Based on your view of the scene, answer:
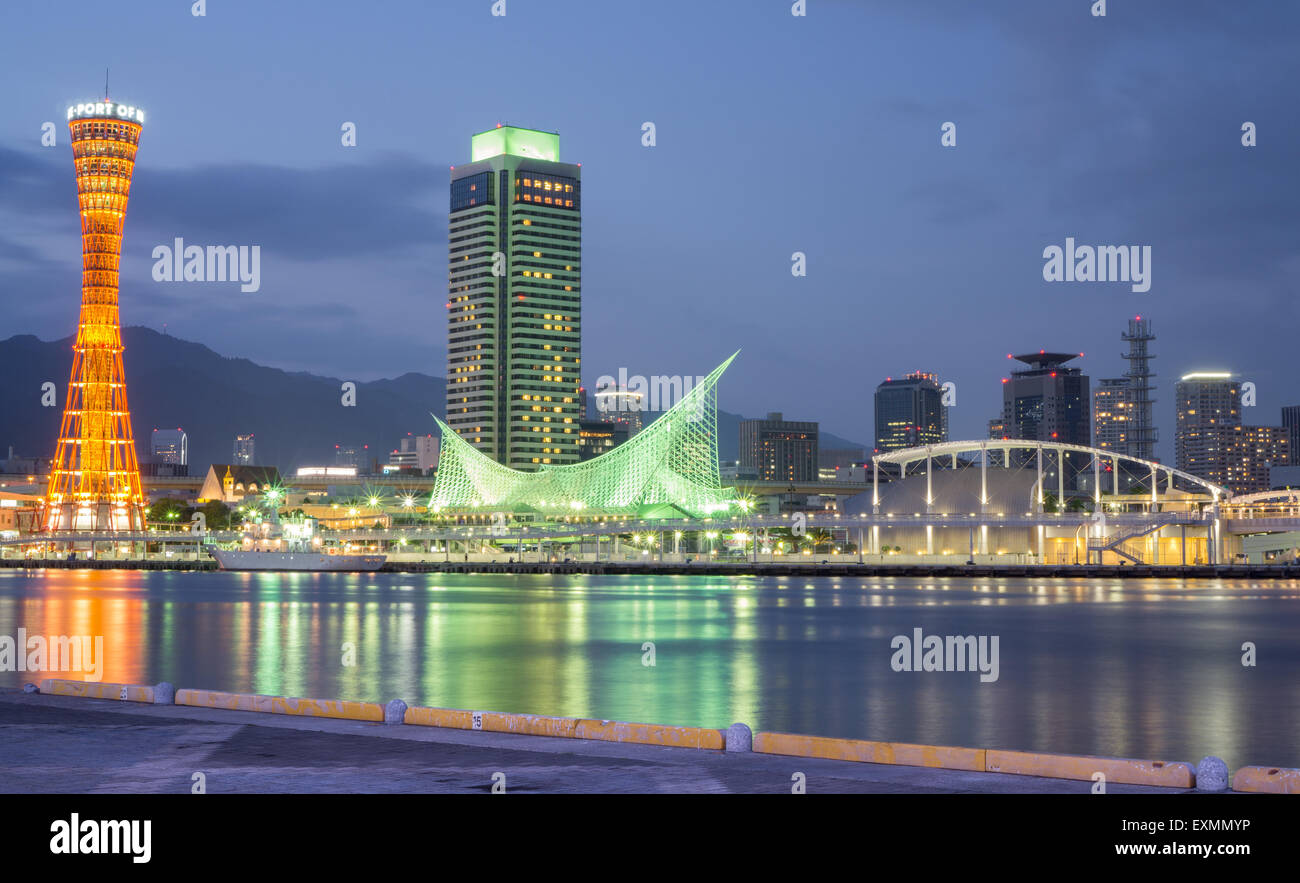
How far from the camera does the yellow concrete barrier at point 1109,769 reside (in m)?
13.4

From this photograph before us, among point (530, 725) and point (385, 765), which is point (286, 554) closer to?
point (530, 725)

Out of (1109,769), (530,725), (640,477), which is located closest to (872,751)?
(1109,769)

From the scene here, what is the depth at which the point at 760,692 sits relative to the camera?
3275 centimetres

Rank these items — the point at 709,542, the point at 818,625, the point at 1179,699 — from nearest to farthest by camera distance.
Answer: the point at 1179,699 → the point at 818,625 → the point at 709,542

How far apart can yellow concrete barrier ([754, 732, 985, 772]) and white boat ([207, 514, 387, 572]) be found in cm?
12508

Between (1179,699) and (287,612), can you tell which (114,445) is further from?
(1179,699)

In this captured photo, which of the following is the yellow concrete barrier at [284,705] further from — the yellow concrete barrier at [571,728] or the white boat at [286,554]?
the white boat at [286,554]

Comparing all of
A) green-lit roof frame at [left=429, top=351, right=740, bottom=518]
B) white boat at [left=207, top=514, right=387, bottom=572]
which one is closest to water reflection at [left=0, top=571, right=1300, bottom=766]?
white boat at [left=207, top=514, right=387, bottom=572]

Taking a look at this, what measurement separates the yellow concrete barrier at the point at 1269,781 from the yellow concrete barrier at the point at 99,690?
14.4m

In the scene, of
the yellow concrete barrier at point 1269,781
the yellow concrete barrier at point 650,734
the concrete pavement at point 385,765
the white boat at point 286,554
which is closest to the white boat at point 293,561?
the white boat at point 286,554

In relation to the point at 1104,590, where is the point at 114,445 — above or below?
above

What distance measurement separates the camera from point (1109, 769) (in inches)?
535
